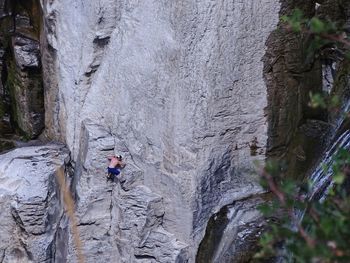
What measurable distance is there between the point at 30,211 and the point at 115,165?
1.71ft

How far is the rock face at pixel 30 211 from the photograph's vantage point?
12.5 ft

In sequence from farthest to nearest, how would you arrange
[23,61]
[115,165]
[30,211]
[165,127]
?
1. [23,61]
2. [30,211]
3. [115,165]
4. [165,127]

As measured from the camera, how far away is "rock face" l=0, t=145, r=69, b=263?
12.5ft

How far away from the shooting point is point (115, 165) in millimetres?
3699

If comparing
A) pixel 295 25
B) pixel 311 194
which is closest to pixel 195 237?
pixel 311 194

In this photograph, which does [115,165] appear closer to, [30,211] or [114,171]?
[114,171]

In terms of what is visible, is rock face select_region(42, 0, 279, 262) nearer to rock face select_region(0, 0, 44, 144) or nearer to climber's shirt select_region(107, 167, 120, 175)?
climber's shirt select_region(107, 167, 120, 175)

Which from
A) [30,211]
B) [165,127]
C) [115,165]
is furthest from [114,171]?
[30,211]

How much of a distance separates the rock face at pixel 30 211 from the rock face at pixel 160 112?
0.14 meters

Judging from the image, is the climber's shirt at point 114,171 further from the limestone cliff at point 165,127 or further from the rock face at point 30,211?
the rock face at point 30,211

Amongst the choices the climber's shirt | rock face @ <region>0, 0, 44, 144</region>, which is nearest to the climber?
the climber's shirt

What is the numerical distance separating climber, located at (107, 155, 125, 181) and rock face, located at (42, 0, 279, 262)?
4 centimetres

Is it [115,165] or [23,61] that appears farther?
[23,61]

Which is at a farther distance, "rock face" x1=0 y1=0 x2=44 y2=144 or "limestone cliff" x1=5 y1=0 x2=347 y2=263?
"rock face" x1=0 y1=0 x2=44 y2=144
